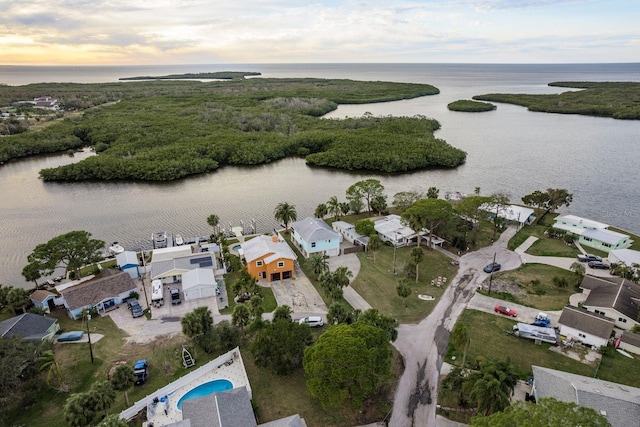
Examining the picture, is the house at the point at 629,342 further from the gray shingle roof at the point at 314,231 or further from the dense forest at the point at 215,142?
the dense forest at the point at 215,142

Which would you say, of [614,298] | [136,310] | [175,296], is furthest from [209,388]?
[614,298]

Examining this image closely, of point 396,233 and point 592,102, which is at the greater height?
point 592,102

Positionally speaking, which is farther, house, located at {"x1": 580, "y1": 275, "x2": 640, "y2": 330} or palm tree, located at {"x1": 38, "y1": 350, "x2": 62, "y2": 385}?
house, located at {"x1": 580, "y1": 275, "x2": 640, "y2": 330}

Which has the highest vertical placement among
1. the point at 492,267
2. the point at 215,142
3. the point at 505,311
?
the point at 215,142

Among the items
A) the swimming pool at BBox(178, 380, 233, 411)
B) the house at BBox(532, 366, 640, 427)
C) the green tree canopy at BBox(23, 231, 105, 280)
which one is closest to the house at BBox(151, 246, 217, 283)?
the green tree canopy at BBox(23, 231, 105, 280)

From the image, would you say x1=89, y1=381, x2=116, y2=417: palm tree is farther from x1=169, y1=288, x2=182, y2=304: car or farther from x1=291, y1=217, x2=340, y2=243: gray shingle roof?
x1=291, y1=217, x2=340, y2=243: gray shingle roof

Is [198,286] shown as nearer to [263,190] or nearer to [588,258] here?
[263,190]

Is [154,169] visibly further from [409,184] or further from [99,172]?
[409,184]

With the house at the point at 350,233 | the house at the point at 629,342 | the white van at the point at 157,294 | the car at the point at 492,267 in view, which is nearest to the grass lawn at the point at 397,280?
the house at the point at 350,233
